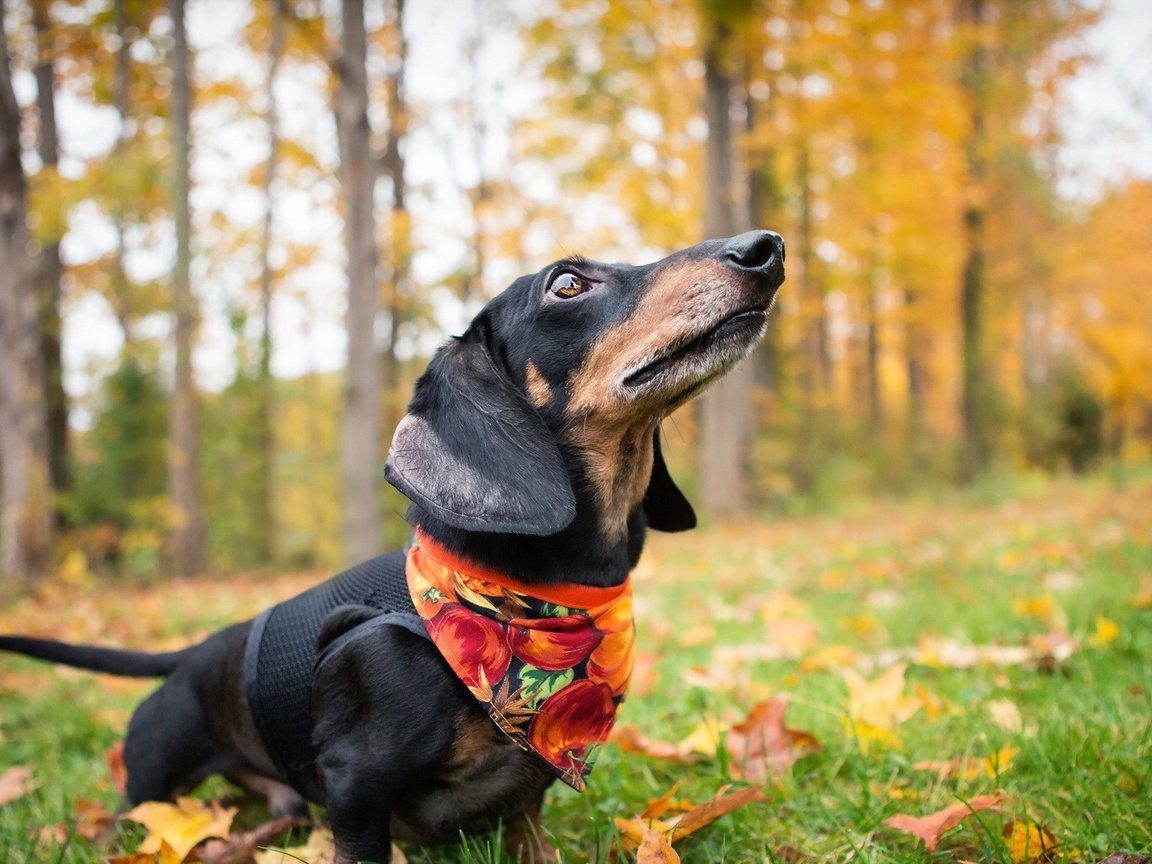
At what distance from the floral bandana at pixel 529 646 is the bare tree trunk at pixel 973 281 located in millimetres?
16006

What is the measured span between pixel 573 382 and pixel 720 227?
10.6m

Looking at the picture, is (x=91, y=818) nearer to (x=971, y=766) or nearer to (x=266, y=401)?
(x=971, y=766)

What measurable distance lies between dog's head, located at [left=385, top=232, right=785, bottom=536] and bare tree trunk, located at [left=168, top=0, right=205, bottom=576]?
9.55 metres

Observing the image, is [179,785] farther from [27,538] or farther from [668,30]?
[668,30]

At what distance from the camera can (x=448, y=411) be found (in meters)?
2.01

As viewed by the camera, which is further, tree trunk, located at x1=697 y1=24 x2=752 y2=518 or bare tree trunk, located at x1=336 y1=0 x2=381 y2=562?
tree trunk, located at x1=697 y1=24 x2=752 y2=518

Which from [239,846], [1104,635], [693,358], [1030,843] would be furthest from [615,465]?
[1104,635]

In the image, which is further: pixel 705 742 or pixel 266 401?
pixel 266 401

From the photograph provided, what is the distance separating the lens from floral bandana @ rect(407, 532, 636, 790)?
1.91 meters

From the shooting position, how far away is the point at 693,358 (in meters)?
2.10

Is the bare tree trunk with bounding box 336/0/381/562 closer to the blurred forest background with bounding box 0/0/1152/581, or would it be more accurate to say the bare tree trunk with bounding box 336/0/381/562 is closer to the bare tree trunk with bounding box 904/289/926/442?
the blurred forest background with bounding box 0/0/1152/581

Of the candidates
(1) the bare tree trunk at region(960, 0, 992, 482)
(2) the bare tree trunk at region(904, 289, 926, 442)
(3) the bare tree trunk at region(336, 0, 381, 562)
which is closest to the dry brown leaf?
(3) the bare tree trunk at region(336, 0, 381, 562)

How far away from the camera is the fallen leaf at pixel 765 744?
251 centimetres

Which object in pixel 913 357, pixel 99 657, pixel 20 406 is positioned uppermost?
pixel 99 657
